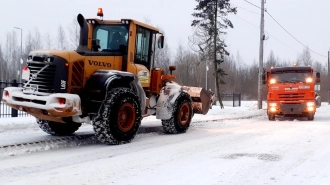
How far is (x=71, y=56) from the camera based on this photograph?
323 inches

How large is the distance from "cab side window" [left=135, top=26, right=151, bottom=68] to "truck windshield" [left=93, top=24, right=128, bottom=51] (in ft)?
1.33

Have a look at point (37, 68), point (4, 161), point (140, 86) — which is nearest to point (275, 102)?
point (140, 86)

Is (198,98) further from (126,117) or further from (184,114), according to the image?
(126,117)

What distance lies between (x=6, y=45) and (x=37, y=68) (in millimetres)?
63060

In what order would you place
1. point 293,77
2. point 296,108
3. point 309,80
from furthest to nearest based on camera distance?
point 293,77
point 309,80
point 296,108

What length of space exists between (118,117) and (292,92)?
34.4 feet

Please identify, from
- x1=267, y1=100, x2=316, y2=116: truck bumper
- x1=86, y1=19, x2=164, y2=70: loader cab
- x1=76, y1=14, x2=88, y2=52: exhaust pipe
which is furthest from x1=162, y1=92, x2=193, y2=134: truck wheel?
x1=267, y1=100, x2=316, y2=116: truck bumper

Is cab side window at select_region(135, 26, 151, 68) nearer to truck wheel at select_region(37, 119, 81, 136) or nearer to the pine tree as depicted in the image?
truck wheel at select_region(37, 119, 81, 136)

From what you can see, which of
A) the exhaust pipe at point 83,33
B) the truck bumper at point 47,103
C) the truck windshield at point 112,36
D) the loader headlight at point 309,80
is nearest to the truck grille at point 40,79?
the truck bumper at point 47,103

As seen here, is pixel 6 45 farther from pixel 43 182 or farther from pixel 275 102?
pixel 43 182

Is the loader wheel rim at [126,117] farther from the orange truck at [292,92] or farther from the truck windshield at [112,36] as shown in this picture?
the orange truck at [292,92]

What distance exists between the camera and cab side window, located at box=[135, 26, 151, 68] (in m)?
10.2

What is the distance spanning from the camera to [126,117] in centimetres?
923

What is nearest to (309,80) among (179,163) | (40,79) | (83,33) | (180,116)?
Result: (180,116)
